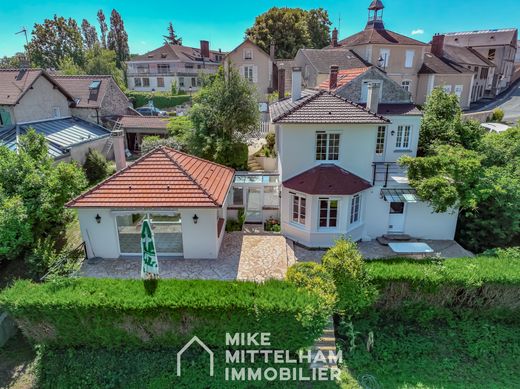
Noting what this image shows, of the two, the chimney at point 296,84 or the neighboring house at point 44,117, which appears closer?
the chimney at point 296,84

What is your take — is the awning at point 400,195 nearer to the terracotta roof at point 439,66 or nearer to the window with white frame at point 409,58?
the window with white frame at point 409,58

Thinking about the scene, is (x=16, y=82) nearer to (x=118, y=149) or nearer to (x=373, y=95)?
(x=118, y=149)

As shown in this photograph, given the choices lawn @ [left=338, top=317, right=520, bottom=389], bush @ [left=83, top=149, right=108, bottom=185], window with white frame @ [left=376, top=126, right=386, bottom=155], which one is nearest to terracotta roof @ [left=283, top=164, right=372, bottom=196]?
lawn @ [left=338, top=317, right=520, bottom=389]

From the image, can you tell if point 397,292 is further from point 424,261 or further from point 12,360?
point 12,360

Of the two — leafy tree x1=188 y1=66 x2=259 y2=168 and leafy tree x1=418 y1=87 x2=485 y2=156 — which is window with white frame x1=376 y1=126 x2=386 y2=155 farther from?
leafy tree x1=188 y1=66 x2=259 y2=168

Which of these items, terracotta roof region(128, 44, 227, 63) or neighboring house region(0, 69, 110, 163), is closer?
neighboring house region(0, 69, 110, 163)

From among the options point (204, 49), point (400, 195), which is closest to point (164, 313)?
point (400, 195)

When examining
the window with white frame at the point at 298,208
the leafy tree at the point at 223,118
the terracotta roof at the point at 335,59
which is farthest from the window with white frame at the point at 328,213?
the terracotta roof at the point at 335,59
